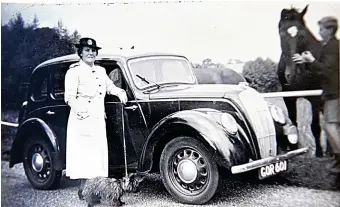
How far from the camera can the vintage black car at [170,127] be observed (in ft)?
9.22

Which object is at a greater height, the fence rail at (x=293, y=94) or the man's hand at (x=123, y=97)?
the man's hand at (x=123, y=97)

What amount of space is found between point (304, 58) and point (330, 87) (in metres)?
0.25

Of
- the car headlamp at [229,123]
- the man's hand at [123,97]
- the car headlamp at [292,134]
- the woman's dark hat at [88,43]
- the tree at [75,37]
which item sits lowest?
the car headlamp at [292,134]

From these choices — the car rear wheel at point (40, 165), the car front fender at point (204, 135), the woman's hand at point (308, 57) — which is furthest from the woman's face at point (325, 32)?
the car rear wheel at point (40, 165)

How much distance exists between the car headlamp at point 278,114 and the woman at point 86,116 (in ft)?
3.58

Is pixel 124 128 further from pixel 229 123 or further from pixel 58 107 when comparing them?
pixel 229 123

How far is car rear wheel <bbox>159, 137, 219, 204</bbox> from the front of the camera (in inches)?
110

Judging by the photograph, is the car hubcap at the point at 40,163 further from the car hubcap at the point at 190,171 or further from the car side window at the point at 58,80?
the car hubcap at the point at 190,171

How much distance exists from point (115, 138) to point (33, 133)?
63 cm

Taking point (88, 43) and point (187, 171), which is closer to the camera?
point (187, 171)

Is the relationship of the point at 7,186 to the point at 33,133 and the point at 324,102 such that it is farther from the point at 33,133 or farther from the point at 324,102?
the point at 324,102

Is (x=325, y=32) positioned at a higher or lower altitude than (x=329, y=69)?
higher

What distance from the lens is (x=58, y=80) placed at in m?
3.16

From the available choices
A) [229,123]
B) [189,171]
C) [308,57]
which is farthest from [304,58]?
[189,171]
